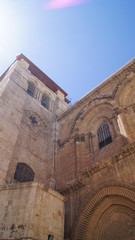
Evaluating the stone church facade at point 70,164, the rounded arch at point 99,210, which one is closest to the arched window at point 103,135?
the stone church facade at point 70,164

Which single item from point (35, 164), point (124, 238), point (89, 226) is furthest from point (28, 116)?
point (124, 238)

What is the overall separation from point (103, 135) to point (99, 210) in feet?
13.6

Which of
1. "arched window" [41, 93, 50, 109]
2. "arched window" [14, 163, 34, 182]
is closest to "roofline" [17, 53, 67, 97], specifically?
"arched window" [41, 93, 50, 109]

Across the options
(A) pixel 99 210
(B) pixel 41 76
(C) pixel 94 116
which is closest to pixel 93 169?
(A) pixel 99 210

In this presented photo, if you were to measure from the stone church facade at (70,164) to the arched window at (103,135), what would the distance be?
0.07m

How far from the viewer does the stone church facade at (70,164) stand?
704 cm

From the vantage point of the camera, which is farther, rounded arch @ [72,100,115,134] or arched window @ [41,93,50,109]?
arched window @ [41,93,50,109]

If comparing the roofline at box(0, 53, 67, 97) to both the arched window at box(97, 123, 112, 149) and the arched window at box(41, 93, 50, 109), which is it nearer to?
the arched window at box(41, 93, 50, 109)

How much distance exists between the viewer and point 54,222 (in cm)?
717

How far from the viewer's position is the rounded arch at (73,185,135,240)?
25.5 ft

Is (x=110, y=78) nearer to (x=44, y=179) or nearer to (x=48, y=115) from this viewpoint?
(x=48, y=115)

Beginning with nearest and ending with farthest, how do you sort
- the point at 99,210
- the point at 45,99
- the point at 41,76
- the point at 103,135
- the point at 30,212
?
the point at 30,212, the point at 99,210, the point at 103,135, the point at 45,99, the point at 41,76

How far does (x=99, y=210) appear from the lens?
825 centimetres

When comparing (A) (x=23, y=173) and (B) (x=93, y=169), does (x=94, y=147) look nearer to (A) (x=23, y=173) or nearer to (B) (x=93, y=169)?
(B) (x=93, y=169)
